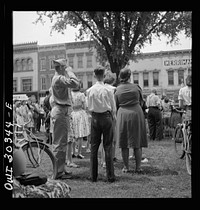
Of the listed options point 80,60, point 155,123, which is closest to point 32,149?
point 155,123

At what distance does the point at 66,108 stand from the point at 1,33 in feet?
7.98

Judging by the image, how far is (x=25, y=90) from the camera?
38.1m

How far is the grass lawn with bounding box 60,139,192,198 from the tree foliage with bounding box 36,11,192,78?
9.73m

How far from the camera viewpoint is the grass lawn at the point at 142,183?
4.16m

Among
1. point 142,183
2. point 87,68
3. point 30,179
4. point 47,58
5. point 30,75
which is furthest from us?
point 87,68

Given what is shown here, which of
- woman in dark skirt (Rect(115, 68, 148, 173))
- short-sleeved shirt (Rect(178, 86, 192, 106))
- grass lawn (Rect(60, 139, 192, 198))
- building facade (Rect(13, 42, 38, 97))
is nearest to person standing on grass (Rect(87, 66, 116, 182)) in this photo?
grass lawn (Rect(60, 139, 192, 198))

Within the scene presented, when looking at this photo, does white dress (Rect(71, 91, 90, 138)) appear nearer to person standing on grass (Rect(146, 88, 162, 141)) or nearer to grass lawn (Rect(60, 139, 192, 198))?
grass lawn (Rect(60, 139, 192, 198))

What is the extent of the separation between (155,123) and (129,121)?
524cm

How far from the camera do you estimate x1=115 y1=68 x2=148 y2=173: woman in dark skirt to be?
17.9 feet

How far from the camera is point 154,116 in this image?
10367mm

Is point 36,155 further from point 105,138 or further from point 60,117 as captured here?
point 105,138

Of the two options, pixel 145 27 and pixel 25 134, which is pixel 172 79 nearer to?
pixel 145 27
